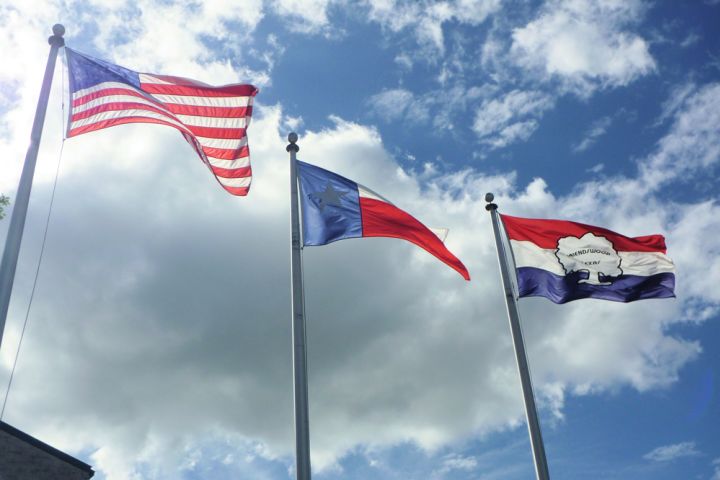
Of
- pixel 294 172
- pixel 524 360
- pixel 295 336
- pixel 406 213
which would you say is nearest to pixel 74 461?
pixel 295 336

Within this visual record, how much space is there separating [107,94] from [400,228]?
7648 millimetres

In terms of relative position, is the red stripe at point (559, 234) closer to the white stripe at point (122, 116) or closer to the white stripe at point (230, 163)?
the white stripe at point (230, 163)

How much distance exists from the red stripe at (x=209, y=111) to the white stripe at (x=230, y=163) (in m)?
1.10

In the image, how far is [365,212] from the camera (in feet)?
57.8

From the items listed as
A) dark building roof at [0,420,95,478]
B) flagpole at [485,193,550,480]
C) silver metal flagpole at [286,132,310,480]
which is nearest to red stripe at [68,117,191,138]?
silver metal flagpole at [286,132,310,480]

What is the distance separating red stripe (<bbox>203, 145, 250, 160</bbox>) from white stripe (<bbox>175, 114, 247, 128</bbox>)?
0.59 metres

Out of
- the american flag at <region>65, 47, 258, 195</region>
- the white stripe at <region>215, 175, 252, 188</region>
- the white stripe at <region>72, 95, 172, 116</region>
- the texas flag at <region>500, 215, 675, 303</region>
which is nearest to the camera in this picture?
the white stripe at <region>72, 95, 172, 116</region>

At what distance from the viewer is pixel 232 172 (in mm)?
17125

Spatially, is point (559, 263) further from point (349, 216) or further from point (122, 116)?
point (122, 116)

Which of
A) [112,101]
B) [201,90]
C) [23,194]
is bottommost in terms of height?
[23,194]

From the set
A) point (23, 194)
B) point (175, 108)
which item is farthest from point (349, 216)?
point (23, 194)

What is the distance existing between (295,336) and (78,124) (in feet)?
21.3

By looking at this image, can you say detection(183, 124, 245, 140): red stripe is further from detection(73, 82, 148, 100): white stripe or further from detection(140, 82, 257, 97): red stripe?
detection(73, 82, 148, 100): white stripe

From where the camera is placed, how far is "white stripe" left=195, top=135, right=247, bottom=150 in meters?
16.9
